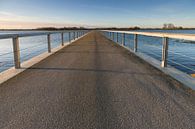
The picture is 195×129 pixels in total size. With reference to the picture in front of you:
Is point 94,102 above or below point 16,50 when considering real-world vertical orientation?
below

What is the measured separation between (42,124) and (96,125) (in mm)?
723

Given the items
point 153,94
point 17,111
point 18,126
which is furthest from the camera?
point 153,94

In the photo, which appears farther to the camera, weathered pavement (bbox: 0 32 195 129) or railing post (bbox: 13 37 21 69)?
railing post (bbox: 13 37 21 69)

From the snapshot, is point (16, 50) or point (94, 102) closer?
point (94, 102)

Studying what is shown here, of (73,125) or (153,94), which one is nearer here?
(73,125)

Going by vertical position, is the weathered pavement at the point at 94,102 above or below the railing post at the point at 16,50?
below

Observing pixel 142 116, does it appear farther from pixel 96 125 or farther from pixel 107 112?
pixel 96 125

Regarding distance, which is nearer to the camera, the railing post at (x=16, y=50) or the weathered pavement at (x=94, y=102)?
the weathered pavement at (x=94, y=102)

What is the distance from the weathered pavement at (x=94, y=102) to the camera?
259 cm

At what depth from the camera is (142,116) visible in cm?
277

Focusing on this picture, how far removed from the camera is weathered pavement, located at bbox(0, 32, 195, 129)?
2587mm

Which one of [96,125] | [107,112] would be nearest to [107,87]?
[107,112]

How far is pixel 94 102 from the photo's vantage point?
3.27m

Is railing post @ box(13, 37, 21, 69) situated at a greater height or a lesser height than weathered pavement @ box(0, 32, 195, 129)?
greater
